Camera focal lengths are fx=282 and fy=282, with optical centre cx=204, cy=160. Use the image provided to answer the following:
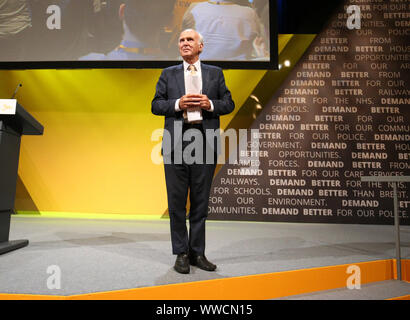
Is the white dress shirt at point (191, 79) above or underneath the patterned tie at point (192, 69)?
underneath

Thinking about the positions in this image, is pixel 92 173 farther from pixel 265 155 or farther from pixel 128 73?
pixel 265 155

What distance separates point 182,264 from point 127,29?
2.94m

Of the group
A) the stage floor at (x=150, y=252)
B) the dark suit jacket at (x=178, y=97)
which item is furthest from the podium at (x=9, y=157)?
the dark suit jacket at (x=178, y=97)

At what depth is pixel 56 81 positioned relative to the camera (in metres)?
3.69

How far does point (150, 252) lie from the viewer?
6.05 ft

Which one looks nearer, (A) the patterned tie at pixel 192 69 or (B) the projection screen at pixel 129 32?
(A) the patterned tie at pixel 192 69

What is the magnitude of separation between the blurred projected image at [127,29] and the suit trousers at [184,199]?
7.08ft

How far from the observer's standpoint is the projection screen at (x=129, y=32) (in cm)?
330

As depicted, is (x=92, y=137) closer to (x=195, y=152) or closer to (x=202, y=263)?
(x=195, y=152)

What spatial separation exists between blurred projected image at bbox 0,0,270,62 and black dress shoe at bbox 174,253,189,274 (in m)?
2.48

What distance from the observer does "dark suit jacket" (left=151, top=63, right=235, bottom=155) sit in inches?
58.9

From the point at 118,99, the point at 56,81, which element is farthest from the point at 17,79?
the point at 118,99

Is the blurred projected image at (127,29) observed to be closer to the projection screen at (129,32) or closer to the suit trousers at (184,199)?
the projection screen at (129,32)
